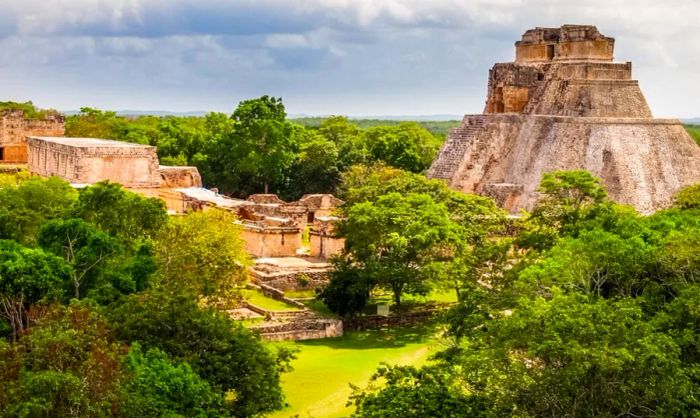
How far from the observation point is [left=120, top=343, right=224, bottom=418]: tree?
13.2 metres

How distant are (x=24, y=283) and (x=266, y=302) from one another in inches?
389

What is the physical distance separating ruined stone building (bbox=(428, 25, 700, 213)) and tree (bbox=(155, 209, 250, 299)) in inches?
510

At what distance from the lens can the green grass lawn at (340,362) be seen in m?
18.2

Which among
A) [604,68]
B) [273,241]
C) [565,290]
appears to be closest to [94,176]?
[273,241]

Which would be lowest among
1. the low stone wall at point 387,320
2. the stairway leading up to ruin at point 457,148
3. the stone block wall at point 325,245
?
the low stone wall at point 387,320

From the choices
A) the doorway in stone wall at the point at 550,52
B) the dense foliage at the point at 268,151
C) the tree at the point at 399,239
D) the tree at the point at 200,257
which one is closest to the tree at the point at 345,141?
the dense foliage at the point at 268,151

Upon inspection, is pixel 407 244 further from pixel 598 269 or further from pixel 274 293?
pixel 598 269

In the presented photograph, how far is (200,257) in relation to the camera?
21.9m

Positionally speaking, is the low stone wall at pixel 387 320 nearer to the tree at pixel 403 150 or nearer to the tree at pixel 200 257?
the tree at pixel 200 257

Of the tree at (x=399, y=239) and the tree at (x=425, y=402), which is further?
the tree at (x=399, y=239)

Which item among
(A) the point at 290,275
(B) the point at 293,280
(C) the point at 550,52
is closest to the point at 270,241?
(A) the point at 290,275

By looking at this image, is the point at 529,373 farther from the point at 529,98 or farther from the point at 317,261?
the point at 529,98

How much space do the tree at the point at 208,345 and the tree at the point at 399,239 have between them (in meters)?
8.60

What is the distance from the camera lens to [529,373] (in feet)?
45.9
